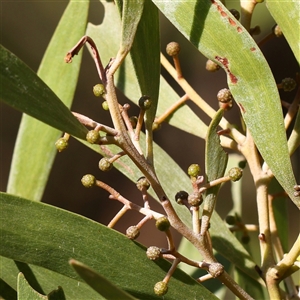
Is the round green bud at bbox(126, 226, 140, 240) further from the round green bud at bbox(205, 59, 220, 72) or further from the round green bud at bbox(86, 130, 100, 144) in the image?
the round green bud at bbox(205, 59, 220, 72)

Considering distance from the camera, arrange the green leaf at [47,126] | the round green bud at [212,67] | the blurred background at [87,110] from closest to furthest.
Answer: the round green bud at [212,67] → the green leaf at [47,126] → the blurred background at [87,110]

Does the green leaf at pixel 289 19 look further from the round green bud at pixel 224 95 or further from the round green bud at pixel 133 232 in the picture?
the round green bud at pixel 133 232

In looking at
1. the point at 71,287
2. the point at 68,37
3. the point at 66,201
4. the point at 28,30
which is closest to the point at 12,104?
the point at 71,287

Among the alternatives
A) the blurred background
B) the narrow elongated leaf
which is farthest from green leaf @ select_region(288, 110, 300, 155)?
the blurred background

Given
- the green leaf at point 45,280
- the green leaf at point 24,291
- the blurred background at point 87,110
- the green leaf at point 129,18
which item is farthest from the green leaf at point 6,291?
the blurred background at point 87,110

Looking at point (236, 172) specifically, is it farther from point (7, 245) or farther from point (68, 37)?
point (68, 37)
